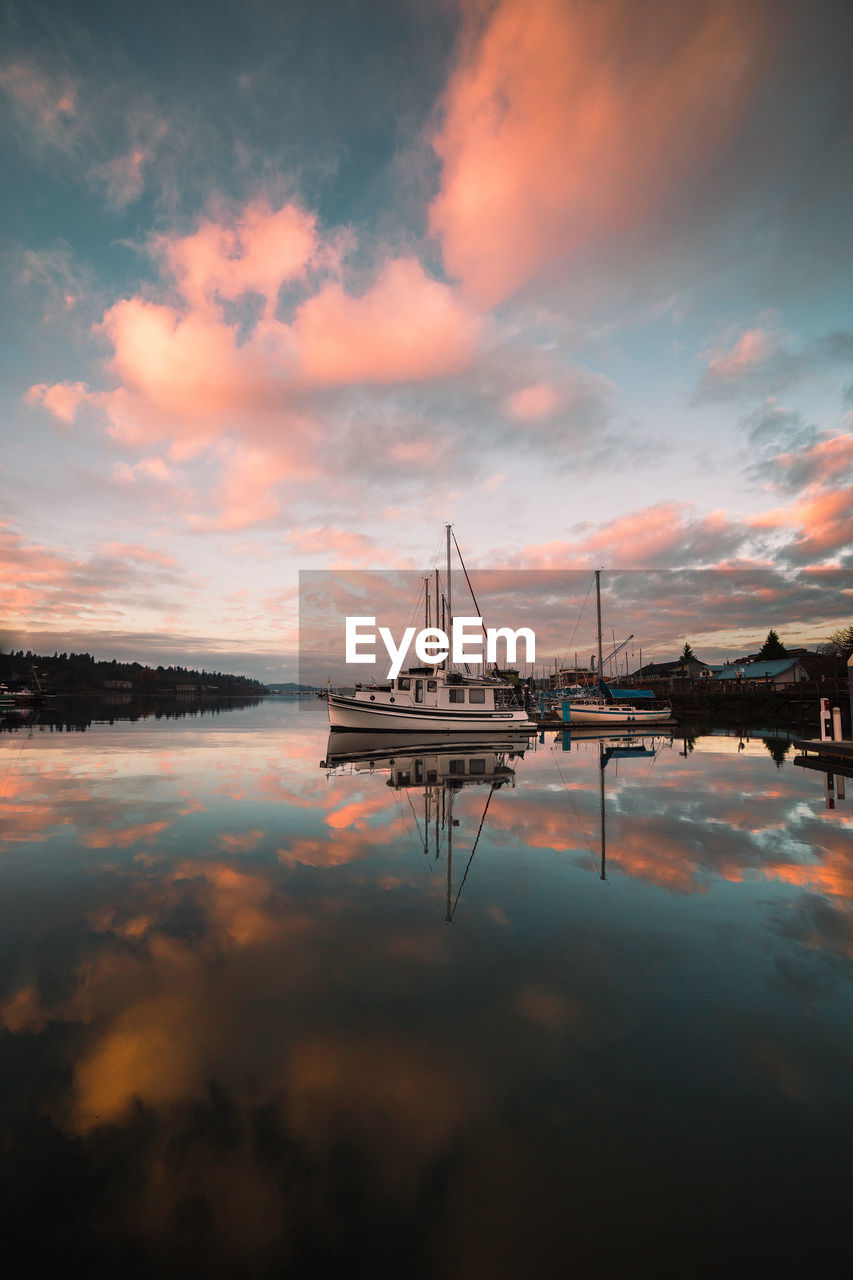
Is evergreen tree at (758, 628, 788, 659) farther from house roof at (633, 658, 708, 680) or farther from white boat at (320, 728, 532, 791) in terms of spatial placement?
white boat at (320, 728, 532, 791)

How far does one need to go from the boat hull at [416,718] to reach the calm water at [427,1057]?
81.3 ft

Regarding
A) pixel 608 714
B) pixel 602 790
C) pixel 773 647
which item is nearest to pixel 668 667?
pixel 773 647

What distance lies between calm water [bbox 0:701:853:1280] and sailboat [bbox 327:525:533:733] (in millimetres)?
24735

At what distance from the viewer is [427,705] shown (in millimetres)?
35969

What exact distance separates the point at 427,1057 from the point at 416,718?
31.3m

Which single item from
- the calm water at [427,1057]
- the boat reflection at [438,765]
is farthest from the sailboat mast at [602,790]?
the boat reflection at [438,765]

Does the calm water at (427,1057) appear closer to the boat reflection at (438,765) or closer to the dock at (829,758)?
the boat reflection at (438,765)

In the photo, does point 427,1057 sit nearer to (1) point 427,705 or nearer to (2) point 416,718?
(2) point 416,718

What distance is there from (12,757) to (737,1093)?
27950 millimetres

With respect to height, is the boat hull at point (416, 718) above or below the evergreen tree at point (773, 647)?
below

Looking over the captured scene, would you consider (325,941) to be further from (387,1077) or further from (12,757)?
(12,757)

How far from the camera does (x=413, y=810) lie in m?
14.3

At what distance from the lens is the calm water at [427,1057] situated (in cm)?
309

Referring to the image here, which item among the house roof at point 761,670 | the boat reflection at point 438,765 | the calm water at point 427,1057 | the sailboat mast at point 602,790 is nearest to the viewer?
the calm water at point 427,1057
